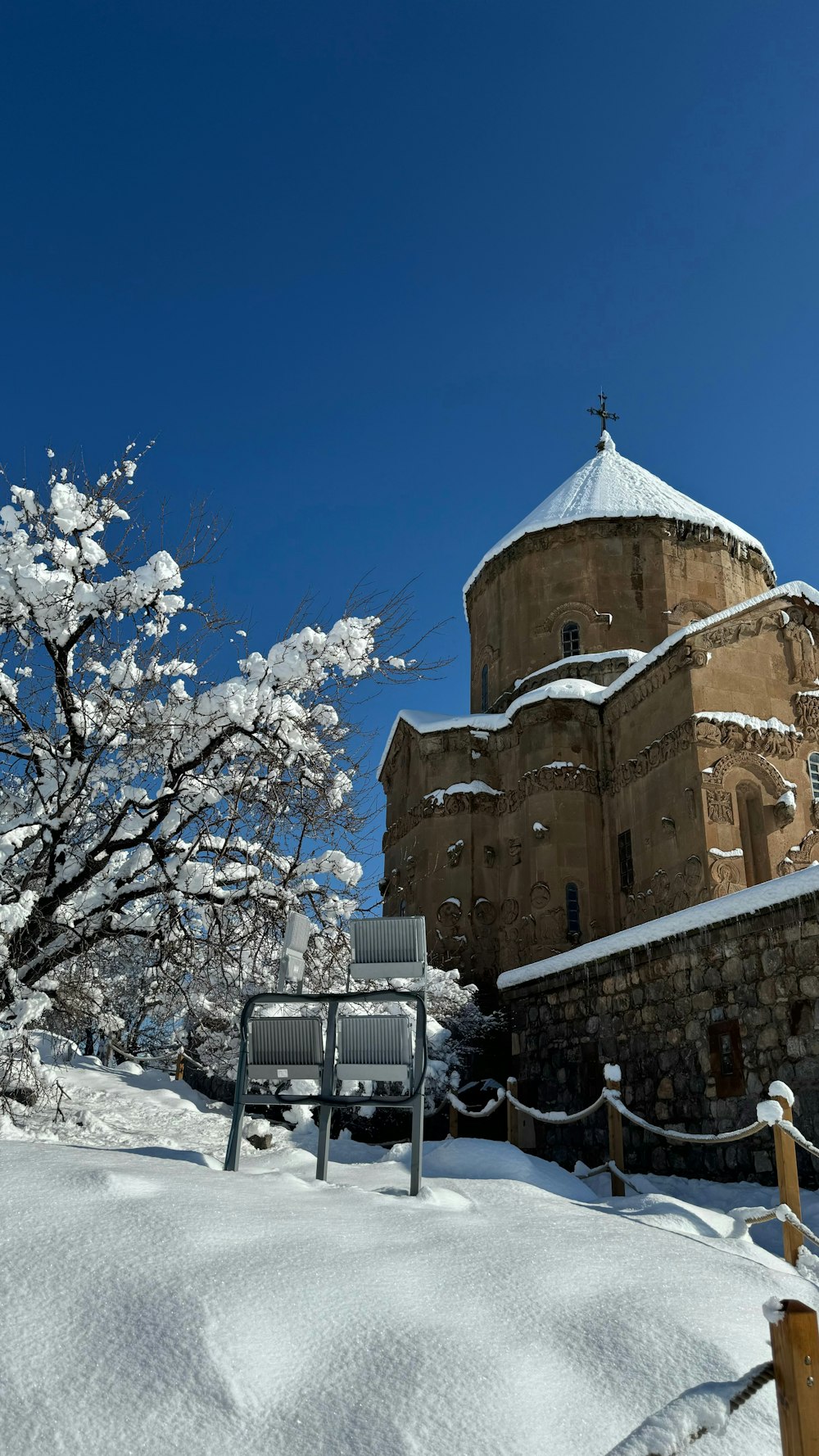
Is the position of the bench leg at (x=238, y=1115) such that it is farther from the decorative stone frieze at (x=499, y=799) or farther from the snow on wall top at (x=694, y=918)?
the decorative stone frieze at (x=499, y=799)

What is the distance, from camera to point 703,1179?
34.0 feet

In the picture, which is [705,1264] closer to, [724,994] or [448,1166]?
[448,1166]

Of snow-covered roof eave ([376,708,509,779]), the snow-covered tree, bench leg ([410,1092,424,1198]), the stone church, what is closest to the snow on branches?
the snow-covered tree

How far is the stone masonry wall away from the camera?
9.90 metres

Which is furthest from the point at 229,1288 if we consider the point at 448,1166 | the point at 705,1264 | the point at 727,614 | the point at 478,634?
the point at 478,634

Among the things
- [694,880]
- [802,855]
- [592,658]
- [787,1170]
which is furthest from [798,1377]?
[592,658]

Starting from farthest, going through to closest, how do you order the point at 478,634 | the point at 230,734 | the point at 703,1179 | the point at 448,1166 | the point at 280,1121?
the point at 478,634 < the point at 280,1121 < the point at 703,1179 < the point at 230,734 < the point at 448,1166

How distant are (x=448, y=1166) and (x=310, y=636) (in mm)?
5000

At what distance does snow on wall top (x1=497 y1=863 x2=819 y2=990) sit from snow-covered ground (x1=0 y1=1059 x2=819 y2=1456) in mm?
5445

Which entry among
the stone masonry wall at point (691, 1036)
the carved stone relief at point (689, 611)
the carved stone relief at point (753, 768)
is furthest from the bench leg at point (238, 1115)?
the carved stone relief at point (689, 611)

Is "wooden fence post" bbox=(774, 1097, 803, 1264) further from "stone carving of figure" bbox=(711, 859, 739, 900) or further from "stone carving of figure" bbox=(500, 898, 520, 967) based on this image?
"stone carving of figure" bbox=(500, 898, 520, 967)

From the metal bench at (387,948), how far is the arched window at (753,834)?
45.8ft

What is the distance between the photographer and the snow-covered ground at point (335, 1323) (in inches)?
120

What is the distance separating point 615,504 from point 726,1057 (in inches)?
777
